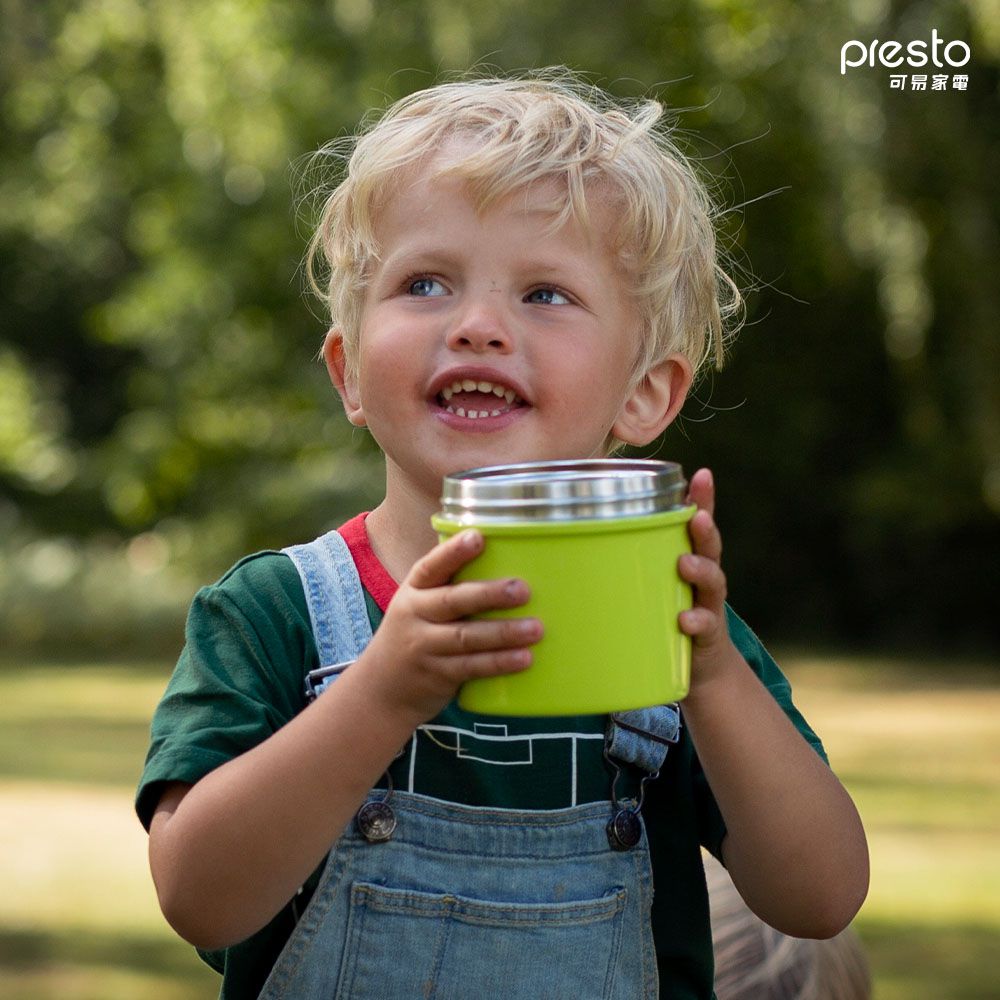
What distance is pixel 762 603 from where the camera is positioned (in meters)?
15.8

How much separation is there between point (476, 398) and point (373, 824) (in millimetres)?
524

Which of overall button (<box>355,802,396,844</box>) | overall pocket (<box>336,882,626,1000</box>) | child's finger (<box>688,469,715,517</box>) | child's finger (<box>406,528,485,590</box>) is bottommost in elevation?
overall pocket (<box>336,882,626,1000</box>)

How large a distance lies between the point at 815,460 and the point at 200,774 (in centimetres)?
1437

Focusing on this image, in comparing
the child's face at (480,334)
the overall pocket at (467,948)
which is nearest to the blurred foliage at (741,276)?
the child's face at (480,334)

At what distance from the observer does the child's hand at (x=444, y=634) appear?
143cm

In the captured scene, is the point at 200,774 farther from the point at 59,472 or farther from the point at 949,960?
the point at 59,472

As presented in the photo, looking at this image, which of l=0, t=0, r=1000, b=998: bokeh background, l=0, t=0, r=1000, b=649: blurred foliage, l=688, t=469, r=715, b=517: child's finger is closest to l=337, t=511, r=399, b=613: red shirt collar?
l=688, t=469, r=715, b=517: child's finger

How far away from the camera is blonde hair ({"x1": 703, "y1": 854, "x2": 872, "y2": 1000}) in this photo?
2611mm

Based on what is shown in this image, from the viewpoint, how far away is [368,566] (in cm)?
200

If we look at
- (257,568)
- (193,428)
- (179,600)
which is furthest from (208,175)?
(257,568)

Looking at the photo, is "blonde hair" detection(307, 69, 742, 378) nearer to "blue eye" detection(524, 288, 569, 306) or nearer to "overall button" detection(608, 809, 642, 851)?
"blue eye" detection(524, 288, 569, 306)

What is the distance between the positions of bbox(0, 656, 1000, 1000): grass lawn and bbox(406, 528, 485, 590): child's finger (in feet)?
13.8

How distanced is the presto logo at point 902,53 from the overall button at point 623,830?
11318 mm

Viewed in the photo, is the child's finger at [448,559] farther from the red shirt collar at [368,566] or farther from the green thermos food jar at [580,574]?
the red shirt collar at [368,566]
